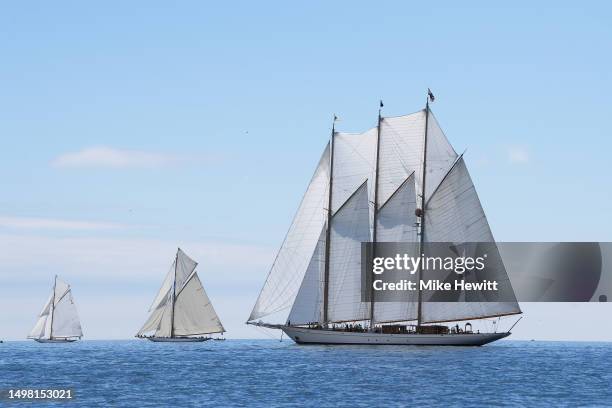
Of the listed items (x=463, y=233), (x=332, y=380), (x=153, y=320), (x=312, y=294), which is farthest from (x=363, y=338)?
(x=153, y=320)

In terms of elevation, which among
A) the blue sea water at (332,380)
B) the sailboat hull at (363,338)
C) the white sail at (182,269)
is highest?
the white sail at (182,269)

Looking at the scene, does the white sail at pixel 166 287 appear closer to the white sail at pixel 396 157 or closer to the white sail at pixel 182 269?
the white sail at pixel 182 269

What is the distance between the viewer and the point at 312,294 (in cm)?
10825

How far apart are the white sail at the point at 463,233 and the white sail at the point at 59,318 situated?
268 ft

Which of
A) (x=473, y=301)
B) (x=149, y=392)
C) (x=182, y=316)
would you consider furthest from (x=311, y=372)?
(x=182, y=316)

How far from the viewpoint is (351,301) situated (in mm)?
110438

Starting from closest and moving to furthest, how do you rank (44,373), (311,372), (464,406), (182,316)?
(464,406) → (311,372) → (44,373) → (182,316)

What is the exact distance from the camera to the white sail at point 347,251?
108 meters

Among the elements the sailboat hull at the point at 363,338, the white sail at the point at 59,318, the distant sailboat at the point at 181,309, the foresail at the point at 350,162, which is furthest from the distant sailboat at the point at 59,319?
the foresail at the point at 350,162

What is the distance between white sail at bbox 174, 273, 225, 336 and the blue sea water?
27.2 meters

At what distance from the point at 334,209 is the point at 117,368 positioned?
26262 millimetres

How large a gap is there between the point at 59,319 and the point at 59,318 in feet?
1.43

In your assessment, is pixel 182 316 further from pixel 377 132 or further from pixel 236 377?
pixel 236 377

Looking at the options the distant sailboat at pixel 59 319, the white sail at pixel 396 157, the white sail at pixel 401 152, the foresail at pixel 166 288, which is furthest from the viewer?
the distant sailboat at pixel 59 319
